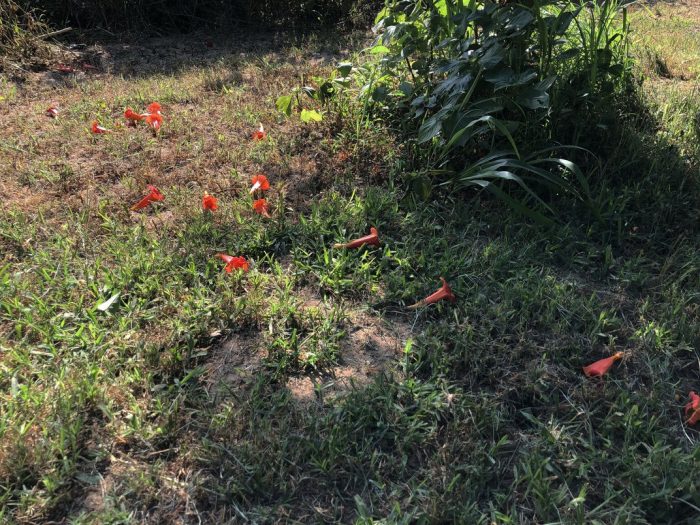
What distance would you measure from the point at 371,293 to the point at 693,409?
120cm

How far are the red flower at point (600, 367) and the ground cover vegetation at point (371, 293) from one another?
0.02 metres

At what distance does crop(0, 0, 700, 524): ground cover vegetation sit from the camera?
5.85 ft

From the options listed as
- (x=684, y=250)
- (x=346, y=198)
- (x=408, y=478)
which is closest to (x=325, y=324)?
(x=408, y=478)

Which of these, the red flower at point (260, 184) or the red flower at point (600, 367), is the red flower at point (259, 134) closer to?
the red flower at point (260, 184)

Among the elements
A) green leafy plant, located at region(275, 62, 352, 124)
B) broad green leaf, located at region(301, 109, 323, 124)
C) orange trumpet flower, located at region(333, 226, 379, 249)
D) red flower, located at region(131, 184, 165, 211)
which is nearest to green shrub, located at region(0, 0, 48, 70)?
green leafy plant, located at region(275, 62, 352, 124)

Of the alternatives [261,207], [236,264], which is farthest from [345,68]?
[236,264]

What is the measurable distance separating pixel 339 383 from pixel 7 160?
7.98 feet

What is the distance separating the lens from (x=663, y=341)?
2270mm

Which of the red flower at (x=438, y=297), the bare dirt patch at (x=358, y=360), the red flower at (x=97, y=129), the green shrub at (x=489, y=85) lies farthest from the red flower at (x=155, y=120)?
the red flower at (x=438, y=297)

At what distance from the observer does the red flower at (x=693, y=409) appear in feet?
6.44

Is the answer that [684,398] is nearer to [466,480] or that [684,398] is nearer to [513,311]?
[513,311]

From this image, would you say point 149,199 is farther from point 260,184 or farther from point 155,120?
point 155,120

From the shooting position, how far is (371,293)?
248 cm

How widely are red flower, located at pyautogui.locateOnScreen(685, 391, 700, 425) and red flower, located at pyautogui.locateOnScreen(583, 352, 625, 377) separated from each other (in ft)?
0.86
